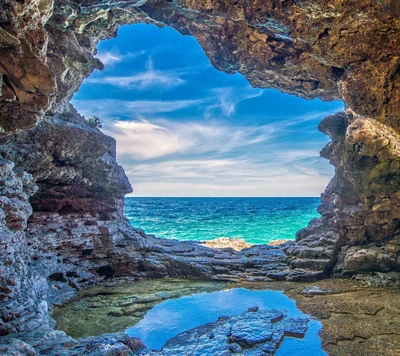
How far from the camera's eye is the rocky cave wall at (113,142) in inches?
378

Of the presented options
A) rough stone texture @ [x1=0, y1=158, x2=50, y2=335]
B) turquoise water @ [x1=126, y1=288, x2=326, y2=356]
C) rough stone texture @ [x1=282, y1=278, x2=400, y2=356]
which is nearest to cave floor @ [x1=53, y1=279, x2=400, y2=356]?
rough stone texture @ [x1=282, y1=278, x2=400, y2=356]

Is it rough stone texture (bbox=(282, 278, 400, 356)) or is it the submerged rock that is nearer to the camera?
rough stone texture (bbox=(282, 278, 400, 356))

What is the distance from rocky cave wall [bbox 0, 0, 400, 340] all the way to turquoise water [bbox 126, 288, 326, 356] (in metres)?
3.82

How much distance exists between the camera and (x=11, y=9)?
25.8 feet

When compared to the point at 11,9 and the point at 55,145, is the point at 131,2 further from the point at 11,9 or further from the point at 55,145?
the point at 55,145

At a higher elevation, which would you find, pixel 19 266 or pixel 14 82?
pixel 14 82

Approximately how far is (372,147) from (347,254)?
769 cm

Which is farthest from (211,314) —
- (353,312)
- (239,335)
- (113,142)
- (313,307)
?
(113,142)

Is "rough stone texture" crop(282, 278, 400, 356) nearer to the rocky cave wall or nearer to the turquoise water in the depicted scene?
the turquoise water

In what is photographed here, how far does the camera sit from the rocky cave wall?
31.5ft

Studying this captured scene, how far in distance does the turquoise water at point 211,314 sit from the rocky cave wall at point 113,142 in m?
3.82

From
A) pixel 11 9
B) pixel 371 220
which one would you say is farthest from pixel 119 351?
pixel 371 220

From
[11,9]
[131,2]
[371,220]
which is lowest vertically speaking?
[371,220]

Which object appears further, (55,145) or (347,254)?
(347,254)
